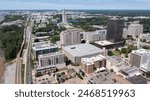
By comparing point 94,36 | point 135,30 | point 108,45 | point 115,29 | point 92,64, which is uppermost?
point 115,29

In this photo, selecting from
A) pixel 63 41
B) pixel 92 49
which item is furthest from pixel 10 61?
pixel 92 49

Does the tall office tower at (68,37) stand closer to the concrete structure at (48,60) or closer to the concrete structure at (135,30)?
the concrete structure at (48,60)

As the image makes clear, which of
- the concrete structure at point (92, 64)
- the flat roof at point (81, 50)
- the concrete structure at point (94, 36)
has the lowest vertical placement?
the concrete structure at point (92, 64)

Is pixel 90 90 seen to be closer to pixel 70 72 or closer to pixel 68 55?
pixel 70 72

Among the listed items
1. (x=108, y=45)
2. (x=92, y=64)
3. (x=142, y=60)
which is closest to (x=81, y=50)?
(x=92, y=64)

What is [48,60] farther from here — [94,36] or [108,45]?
[94,36]

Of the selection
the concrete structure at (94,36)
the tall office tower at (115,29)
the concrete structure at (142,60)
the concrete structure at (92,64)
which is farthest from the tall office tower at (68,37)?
the concrete structure at (142,60)

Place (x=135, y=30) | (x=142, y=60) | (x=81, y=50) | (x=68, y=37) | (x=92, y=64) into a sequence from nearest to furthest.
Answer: (x=92, y=64) → (x=142, y=60) → (x=81, y=50) → (x=68, y=37) → (x=135, y=30)

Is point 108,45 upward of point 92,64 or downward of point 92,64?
upward

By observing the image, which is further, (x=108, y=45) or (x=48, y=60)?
(x=108, y=45)

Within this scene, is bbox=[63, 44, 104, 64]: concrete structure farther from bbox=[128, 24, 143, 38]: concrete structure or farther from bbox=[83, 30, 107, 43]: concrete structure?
bbox=[128, 24, 143, 38]: concrete structure
